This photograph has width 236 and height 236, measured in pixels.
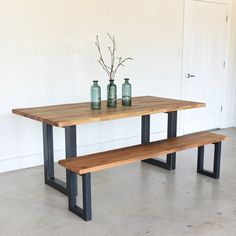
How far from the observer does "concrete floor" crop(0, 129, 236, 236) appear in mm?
2697

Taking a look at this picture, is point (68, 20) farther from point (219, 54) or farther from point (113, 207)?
point (219, 54)

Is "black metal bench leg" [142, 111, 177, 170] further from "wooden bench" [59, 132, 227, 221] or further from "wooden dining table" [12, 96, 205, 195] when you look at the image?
"wooden bench" [59, 132, 227, 221]

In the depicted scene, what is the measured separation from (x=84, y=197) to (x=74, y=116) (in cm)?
68

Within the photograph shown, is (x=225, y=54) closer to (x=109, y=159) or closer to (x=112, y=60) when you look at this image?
(x=112, y=60)

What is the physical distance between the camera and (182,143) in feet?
11.5

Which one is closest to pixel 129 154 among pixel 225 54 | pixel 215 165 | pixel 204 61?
pixel 215 165

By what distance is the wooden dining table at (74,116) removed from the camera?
2963 millimetres

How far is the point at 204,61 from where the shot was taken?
5613mm

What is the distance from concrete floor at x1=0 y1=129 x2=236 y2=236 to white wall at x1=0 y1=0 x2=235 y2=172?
20.7 inches

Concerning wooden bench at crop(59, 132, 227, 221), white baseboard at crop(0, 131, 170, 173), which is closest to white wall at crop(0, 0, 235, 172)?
white baseboard at crop(0, 131, 170, 173)

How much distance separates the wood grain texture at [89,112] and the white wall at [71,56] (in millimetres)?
636

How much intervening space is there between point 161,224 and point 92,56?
7.64 ft

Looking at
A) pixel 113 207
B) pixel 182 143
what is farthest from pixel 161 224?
pixel 182 143

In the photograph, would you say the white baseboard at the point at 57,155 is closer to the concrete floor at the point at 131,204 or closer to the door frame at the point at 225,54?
the concrete floor at the point at 131,204
